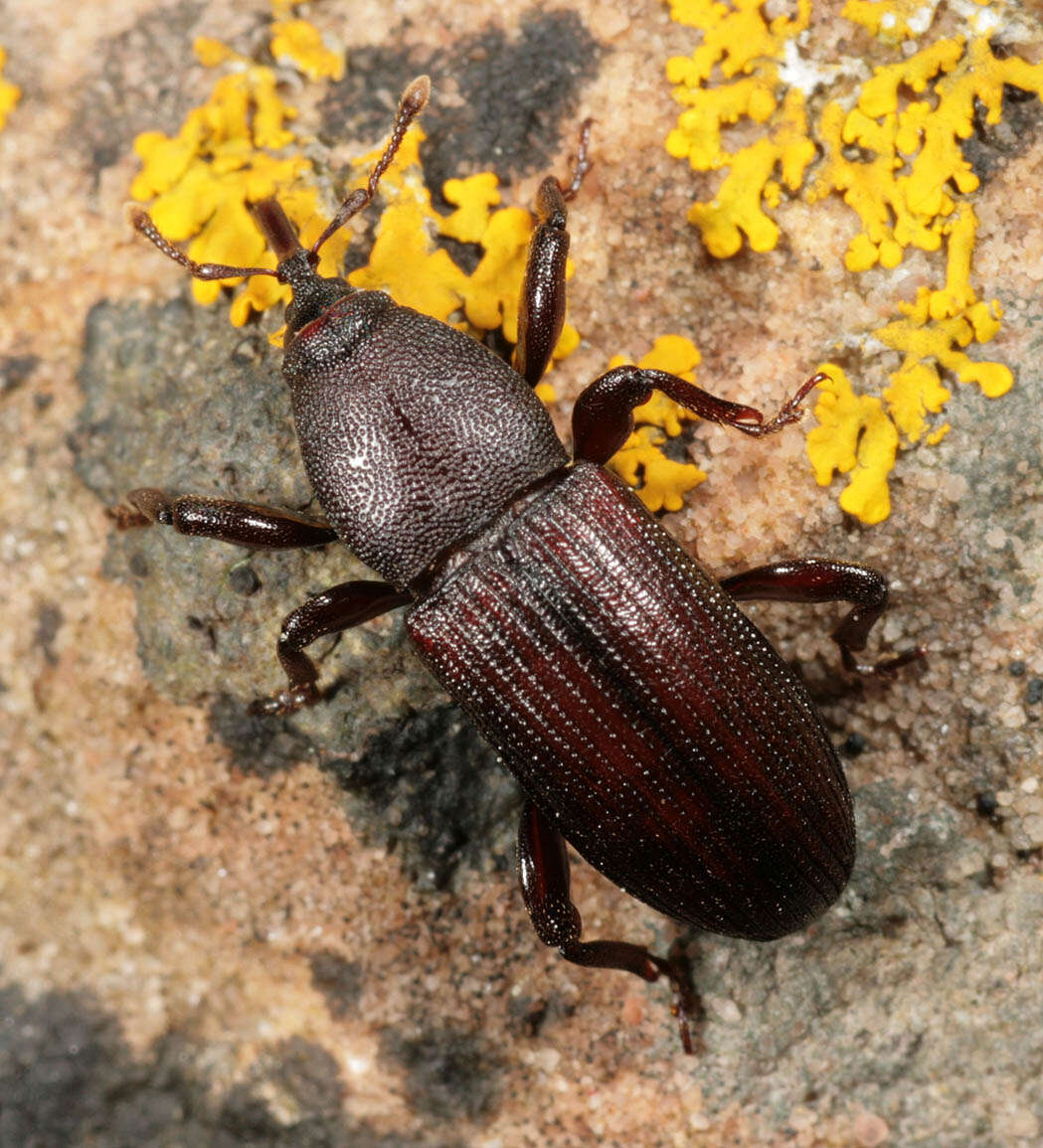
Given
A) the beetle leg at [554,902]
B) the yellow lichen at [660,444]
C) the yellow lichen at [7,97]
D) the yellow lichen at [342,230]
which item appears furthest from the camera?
the yellow lichen at [7,97]

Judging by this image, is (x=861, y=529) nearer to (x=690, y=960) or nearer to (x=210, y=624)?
(x=690, y=960)

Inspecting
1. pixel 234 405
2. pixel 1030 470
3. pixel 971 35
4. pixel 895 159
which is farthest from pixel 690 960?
pixel 971 35

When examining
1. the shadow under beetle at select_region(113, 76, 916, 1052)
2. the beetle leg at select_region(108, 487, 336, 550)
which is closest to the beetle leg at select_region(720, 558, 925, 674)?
the shadow under beetle at select_region(113, 76, 916, 1052)

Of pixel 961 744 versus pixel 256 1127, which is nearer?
A: pixel 961 744

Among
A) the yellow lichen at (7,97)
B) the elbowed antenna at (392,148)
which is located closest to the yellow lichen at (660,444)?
the elbowed antenna at (392,148)

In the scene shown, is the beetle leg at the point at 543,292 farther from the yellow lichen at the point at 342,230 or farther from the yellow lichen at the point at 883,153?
the yellow lichen at the point at 883,153

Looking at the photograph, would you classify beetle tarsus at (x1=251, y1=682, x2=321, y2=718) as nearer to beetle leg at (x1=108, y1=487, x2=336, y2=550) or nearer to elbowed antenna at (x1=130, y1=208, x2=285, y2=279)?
beetle leg at (x1=108, y1=487, x2=336, y2=550)
